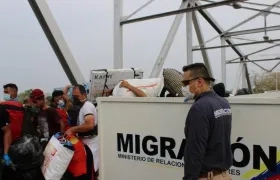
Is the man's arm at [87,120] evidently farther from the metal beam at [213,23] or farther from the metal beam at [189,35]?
the metal beam at [213,23]

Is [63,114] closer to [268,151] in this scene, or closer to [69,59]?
[69,59]

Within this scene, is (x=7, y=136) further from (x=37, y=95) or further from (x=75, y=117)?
(x=75, y=117)

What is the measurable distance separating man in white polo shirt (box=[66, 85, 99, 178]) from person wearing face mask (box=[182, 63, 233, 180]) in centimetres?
247

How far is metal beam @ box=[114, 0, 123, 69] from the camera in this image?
7.05m

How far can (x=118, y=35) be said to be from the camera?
24.1ft

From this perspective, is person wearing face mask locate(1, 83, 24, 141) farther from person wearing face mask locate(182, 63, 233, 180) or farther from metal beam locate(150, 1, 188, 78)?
metal beam locate(150, 1, 188, 78)

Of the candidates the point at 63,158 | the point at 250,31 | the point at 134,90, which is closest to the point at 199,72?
the point at 134,90

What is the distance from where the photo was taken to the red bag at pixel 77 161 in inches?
176

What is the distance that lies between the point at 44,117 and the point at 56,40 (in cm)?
290

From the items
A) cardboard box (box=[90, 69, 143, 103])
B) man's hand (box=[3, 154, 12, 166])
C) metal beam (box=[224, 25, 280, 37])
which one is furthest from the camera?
metal beam (box=[224, 25, 280, 37])

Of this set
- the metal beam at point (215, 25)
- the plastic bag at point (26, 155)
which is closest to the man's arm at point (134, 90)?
the plastic bag at point (26, 155)

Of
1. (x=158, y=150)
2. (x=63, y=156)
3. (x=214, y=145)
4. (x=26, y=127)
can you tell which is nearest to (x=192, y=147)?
(x=214, y=145)

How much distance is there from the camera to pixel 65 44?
25.5ft

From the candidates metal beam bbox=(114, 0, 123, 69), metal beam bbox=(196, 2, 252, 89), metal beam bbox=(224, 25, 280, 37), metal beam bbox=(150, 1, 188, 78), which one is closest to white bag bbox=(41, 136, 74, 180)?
metal beam bbox=(150, 1, 188, 78)
